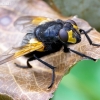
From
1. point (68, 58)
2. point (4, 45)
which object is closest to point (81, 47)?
point (68, 58)

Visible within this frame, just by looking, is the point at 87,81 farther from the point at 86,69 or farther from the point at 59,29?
the point at 59,29

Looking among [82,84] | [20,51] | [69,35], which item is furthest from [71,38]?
[82,84]

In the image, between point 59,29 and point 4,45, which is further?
point 4,45

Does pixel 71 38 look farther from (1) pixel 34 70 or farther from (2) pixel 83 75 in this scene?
(2) pixel 83 75

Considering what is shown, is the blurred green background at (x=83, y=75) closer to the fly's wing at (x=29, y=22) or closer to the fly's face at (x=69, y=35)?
the fly's wing at (x=29, y=22)

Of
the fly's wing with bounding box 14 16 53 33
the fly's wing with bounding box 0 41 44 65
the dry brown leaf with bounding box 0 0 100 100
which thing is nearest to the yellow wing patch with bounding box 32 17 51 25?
the fly's wing with bounding box 14 16 53 33
